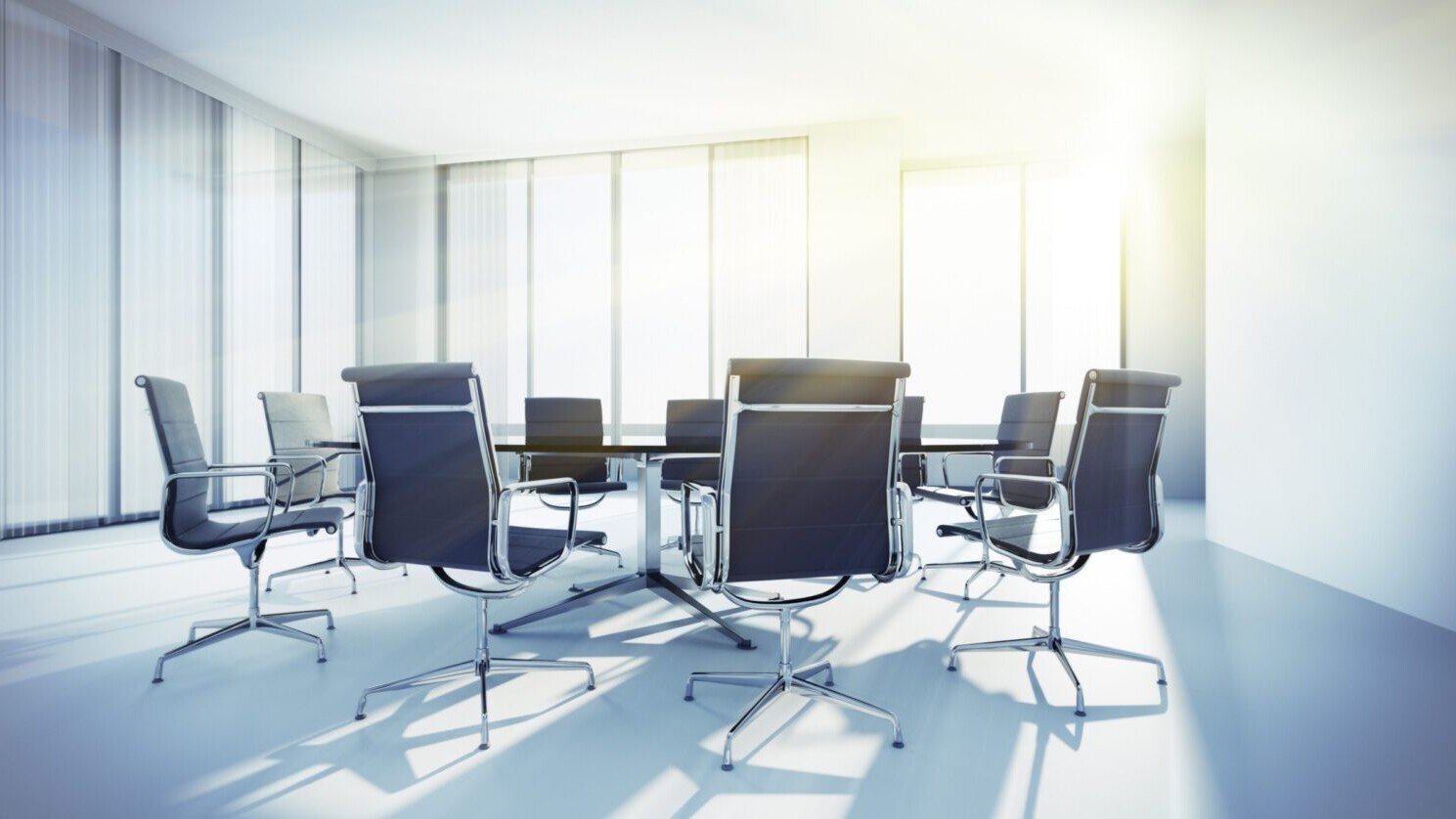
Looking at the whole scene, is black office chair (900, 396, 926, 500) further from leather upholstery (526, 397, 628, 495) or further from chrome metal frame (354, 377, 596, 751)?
chrome metal frame (354, 377, 596, 751)

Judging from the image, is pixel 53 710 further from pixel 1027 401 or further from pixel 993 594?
pixel 1027 401

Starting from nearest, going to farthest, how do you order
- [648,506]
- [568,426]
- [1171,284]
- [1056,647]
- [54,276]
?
1. [1056,647]
2. [648,506]
3. [568,426]
4. [54,276]
5. [1171,284]

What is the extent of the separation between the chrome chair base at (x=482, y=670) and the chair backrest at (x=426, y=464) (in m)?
0.31

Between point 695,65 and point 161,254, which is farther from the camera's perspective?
point 695,65

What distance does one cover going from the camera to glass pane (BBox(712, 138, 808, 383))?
8.00 meters

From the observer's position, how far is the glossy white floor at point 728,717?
1715 millimetres

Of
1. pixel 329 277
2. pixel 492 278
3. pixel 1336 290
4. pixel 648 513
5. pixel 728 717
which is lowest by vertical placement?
pixel 728 717

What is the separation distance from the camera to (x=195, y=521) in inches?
109

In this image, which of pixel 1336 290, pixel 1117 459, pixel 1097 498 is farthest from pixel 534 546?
pixel 1336 290

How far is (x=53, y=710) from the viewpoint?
223cm

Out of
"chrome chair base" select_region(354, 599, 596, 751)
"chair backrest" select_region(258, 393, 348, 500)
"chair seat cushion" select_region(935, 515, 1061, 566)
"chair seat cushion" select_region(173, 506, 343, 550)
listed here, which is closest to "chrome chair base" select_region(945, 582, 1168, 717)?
"chair seat cushion" select_region(935, 515, 1061, 566)

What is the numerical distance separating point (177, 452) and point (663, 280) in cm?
619

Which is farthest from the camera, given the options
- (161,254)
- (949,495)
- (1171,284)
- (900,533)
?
(1171,284)

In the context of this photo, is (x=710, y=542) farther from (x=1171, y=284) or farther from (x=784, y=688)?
(x=1171, y=284)
